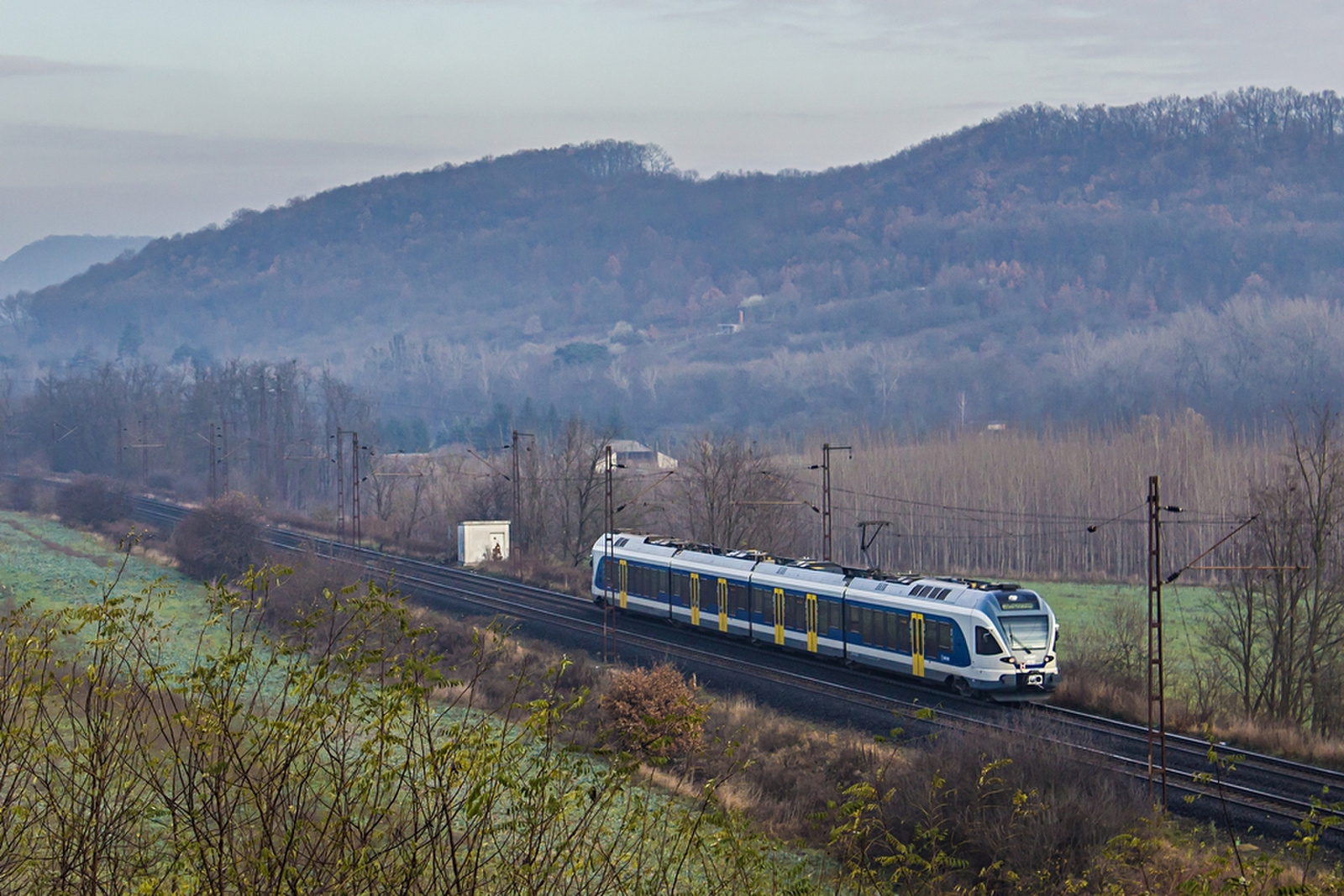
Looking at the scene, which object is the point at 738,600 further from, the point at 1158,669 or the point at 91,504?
the point at 91,504

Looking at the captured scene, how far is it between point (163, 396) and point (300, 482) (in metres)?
27.7

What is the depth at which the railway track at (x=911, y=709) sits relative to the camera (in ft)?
75.5

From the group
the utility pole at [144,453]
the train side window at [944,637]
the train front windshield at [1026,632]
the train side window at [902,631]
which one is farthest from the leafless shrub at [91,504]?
the train front windshield at [1026,632]

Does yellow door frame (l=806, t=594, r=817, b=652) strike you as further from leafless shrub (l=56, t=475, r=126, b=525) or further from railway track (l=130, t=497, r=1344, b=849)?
leafless shrub (l=56, t=475, r=126, b=525)

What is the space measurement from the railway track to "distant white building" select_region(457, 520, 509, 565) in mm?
9804

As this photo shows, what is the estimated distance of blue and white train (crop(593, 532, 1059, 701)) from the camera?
101ft

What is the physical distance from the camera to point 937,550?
74.6 meters

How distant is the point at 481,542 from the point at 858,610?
1371 inches

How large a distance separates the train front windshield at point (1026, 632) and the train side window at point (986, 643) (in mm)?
338

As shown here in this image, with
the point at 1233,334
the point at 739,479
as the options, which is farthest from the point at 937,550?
the point at 1233,334

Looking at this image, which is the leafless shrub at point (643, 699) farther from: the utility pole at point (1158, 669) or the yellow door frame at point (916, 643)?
the utility pole at point (1158, 669)

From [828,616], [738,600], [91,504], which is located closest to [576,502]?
[91,504]

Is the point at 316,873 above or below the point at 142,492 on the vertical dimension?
above

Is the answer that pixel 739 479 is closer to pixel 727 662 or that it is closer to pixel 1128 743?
pixel 727 662
